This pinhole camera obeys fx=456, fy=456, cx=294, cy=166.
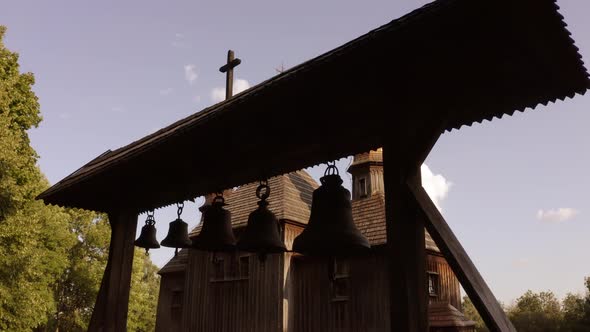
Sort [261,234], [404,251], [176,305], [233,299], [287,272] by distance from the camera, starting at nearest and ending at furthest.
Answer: [404,251]
[261,234]
[287,272]
[233,299]
[176,305]

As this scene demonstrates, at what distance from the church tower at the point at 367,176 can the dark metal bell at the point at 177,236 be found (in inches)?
602

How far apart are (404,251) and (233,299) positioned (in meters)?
15.7

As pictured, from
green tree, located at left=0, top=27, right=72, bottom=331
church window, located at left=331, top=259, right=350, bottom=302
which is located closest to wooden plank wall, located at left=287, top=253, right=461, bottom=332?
church window, located at left=331, top=259, right=350, bottom=302

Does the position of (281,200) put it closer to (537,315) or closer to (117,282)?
(117,282)

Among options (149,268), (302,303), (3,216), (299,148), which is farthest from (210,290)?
(149,268)

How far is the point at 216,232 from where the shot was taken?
476cm

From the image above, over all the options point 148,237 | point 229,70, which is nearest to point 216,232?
point 148,237

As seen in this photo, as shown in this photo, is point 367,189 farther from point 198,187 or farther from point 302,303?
point 198,187

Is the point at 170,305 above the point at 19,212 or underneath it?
underneath

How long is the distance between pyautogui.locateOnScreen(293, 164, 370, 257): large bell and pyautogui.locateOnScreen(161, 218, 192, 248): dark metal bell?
98.0 inches

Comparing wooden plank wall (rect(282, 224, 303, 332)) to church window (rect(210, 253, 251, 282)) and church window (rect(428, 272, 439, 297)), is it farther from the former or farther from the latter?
church window (rect(428, 272, 439, 297))

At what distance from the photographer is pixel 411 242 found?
9.25 ft

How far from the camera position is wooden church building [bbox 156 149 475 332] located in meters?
15.8

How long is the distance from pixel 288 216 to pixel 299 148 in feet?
45.5
